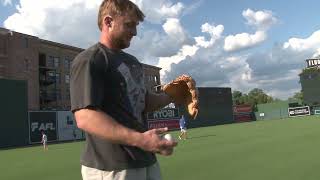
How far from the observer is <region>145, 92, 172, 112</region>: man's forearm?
142 inches

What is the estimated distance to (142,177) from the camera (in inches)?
125

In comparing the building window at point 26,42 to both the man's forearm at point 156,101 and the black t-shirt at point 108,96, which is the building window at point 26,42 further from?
the black t-shirt at point 108,96

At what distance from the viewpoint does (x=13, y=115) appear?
39.2m

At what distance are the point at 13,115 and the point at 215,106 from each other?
130ft

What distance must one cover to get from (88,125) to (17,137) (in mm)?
37676

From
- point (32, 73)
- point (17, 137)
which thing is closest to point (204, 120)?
point (32, 73)

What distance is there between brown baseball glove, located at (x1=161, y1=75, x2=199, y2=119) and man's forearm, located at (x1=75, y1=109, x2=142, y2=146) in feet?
3.43

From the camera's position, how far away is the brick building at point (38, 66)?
2660 inches

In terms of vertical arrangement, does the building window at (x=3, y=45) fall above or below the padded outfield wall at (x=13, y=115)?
above

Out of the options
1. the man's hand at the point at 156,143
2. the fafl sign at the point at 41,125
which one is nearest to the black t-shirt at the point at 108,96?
the man's hand at the point at 156,143

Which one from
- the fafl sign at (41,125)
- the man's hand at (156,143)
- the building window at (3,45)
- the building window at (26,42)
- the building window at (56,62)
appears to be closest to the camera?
the man's hand at (156,143)

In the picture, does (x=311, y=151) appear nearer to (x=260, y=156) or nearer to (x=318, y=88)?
(x=260, y=156)

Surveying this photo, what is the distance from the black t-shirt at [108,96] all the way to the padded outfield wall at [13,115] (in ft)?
119

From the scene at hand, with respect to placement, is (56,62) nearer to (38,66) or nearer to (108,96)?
(38,66)
